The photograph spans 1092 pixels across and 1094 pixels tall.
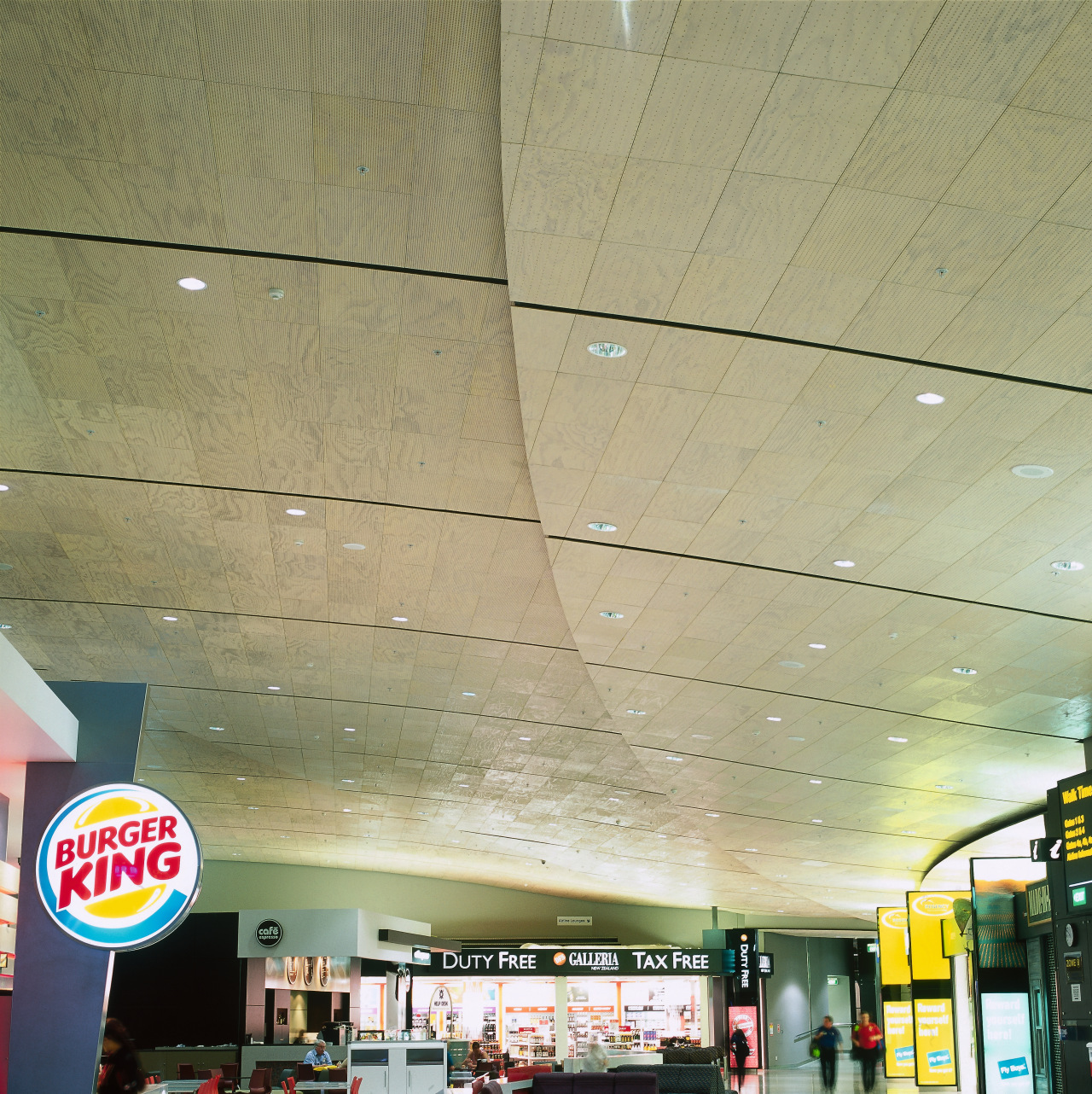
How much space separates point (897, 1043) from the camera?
28.4m

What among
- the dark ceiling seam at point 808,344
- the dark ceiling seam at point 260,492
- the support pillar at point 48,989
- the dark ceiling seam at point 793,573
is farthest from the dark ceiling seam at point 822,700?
the support pillar at point 48,989

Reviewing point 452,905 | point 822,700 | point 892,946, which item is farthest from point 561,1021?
point 822,700

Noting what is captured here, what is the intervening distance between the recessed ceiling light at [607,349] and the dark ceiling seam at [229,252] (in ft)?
2.73

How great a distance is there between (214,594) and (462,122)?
9.81m

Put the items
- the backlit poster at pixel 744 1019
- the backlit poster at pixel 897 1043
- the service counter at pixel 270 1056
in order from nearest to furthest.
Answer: the service counter at pixel 270 1056, the backlit poster at pixel 897 1043, the backlit poster at pixel 744 1019

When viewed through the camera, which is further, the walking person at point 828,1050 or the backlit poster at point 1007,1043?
the walking person at point 828,1050

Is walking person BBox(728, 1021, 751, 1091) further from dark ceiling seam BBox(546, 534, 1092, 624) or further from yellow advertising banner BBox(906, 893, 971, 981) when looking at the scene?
dark ceiling seam BBox(546, 534, 1092, 624)

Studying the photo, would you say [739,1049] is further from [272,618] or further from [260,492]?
[260,492]

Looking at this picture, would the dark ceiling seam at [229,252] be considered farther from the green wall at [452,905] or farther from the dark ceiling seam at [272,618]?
the green wall at [452,905]

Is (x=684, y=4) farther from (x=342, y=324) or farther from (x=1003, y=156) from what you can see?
(x=342, y=324)

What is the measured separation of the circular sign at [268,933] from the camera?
27750 mm

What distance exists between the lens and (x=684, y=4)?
5559mm

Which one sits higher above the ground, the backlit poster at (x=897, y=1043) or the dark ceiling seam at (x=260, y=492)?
the dark ceiling seam at (x=260, y=492)

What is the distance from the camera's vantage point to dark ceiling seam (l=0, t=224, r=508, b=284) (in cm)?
807
